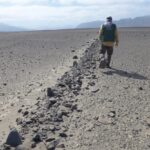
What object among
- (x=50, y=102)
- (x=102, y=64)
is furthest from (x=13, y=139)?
(x=102, y=64)

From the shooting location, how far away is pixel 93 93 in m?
12.3

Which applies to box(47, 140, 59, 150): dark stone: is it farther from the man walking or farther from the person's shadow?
the man walking

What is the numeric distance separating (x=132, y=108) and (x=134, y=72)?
251 inches

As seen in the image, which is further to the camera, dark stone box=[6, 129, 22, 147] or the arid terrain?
the arid terrain

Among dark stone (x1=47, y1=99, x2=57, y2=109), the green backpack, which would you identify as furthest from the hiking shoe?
dark stone (x1=47, y1=99, x2=57, y2=109)

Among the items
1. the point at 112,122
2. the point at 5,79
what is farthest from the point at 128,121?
the point at 5,79

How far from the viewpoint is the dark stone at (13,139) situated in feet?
26.3

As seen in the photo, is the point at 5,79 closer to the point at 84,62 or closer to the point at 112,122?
the point at 84,62

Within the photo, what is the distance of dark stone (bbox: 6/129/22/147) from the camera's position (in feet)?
26.3

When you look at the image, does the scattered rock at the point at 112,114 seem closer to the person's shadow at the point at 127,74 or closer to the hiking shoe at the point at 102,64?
the person's shadow at the point at 127,74

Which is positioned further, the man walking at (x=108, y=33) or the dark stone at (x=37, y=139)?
the man walking at (x=108, y=33)

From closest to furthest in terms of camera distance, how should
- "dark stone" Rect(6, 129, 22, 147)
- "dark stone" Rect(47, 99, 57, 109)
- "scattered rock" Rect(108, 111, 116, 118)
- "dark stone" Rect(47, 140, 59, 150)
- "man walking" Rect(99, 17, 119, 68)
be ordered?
1. "dark stone" Rect(47, 140, 59, 150)
2. "dark stone" Rect(6, 129, 22, 147)
3. "scattered rock" Rect(108, 111, 116, 118)
4. "dark stone" Rect(47, 99, 57, 109)
5. "man walking" Rect(99, 17, 119, 68)

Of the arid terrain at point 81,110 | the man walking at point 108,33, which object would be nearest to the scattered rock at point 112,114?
the arid terrain at point 81,110

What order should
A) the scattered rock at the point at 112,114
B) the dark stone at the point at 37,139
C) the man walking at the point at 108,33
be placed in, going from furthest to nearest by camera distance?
the man walking at the point at 108,33 < the scattered rock at the point at 112,114 < the dark stone at the point at 37,139
